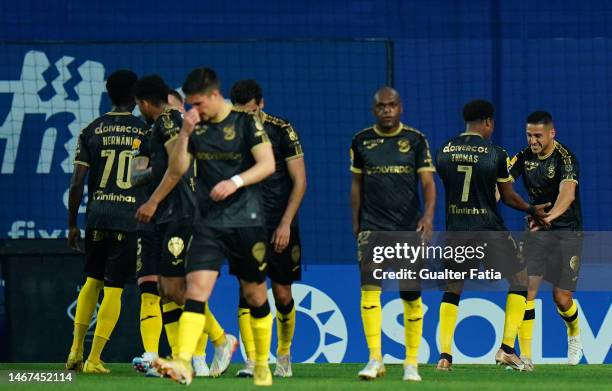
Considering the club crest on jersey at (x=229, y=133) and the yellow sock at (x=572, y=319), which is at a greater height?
the club crest on jersey at (x=229, y=133)

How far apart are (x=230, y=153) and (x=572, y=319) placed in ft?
15.7

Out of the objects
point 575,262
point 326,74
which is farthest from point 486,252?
point 326,74

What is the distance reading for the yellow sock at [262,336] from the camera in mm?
8281

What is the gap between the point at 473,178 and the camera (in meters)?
10.6

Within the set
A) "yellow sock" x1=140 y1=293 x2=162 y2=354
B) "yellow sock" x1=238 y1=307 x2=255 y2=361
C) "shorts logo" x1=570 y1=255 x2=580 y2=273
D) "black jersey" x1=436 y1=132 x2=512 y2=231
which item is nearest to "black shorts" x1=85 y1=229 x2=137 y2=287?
"yellow sock" x1=140 y1=293 x2=162 y2=354

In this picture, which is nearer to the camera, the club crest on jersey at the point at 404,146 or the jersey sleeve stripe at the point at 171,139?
the jersey sleeve stripe at the point at 171,139

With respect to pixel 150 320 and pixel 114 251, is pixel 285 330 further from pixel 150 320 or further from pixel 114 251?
pixel 114 251

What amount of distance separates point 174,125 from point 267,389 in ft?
6.41

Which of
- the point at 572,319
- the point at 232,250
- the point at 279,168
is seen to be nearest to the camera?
the point at 232,250

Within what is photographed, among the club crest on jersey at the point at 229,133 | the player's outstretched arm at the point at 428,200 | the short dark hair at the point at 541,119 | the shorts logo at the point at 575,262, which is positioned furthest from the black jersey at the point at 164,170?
the shorts logo at the point at 575,262

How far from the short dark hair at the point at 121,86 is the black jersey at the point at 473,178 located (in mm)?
2352

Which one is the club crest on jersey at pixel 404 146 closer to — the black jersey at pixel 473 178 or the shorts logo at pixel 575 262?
the black jersey at pixel 473 178

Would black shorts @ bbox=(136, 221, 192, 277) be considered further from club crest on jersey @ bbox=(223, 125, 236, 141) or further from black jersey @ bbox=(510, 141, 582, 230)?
black jersey @ bbox=(510, 141, 582, 230)

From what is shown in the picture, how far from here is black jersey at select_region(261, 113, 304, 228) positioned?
31.7 ft
